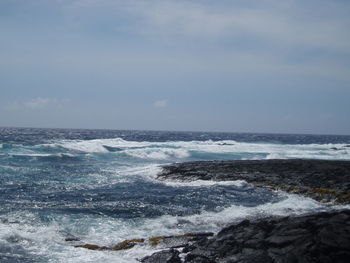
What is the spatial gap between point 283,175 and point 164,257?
15441mm

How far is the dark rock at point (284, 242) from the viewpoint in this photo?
24.5 feet

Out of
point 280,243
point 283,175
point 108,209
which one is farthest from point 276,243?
point 283,175

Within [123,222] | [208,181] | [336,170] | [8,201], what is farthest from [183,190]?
[336,170]

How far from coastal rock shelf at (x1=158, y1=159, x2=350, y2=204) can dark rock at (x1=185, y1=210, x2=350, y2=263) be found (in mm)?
8088

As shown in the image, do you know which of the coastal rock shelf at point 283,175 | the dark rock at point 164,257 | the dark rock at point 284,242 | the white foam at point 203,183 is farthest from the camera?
the white foam at point 203,183

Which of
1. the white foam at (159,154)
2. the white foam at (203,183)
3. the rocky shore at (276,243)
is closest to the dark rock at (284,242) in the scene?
the rocky shore at (276,243)

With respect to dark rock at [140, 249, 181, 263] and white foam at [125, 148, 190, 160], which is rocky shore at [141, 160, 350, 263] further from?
white foam at [125, 148, 190, 160]

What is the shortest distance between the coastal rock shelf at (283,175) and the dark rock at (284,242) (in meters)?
8.09

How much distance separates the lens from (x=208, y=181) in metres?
22.1

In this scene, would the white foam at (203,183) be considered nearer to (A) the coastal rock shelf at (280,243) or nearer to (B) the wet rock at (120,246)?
(B) the wet rock at (120,246)

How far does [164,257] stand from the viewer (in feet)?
27.8

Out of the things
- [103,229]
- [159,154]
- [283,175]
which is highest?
[283,175]

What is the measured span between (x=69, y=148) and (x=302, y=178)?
30591mm

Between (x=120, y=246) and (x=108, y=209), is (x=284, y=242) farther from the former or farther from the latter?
(x=108, y=209)
